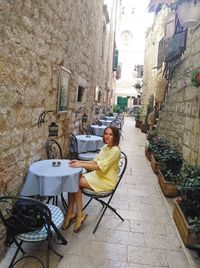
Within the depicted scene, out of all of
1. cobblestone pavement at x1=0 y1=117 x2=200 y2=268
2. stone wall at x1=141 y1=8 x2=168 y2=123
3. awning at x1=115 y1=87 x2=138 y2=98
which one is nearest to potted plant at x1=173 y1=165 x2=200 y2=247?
cobblestone pavement at x1=0 y1=117 x2=200 y2=268

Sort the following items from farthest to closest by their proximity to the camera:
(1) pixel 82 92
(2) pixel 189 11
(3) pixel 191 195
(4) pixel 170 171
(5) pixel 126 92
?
(5) pixel 126 92, (1) pixel 82 92, (4) pixel 170 171, (2) pixel 189 11, (3) pixel 191 195

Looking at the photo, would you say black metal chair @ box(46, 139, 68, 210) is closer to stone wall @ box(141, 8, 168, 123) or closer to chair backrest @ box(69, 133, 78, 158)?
chair backrest @ box(69, 133, 78, 158)

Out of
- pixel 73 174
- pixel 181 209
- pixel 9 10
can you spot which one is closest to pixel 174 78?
pixel 181 209

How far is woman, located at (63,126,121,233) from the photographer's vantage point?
2.71 m

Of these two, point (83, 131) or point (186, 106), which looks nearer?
point (186, 106)

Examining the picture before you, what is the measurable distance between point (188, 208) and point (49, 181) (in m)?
1.57

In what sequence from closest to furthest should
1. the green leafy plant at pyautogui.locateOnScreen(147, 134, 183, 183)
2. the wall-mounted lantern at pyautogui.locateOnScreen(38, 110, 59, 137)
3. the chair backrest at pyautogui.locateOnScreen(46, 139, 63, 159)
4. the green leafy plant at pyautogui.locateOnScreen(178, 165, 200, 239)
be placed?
the green leafy plant at pyautogui.locateOnScreen(178, 165, 200, 239) < the wall-mounted lantern at pyautogui.locateOnScreen(38, 110, 59, 137) < the chair backrest at pyautogui.locateOnScreen(46, 139, 63, 159) < the green leafy plant at pyautogui.locateOnScreen(147, 134, 183, 183)

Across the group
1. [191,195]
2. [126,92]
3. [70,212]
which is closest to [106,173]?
[70,212]

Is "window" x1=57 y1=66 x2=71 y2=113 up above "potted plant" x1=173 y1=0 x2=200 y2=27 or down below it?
below

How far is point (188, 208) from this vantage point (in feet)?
9.39

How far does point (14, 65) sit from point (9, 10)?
40 cm

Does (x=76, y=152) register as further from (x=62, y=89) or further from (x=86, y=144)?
(x=62, y=89)

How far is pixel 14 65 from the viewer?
2109 mm

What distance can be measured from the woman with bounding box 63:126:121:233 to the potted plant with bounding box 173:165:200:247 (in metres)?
0.79
